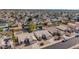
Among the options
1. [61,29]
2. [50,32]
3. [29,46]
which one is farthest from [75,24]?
[29,46]

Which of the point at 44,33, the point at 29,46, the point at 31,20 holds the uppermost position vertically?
the point at 31,20

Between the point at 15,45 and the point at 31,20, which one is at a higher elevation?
the point at 31,20
